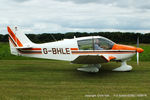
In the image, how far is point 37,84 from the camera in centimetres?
698

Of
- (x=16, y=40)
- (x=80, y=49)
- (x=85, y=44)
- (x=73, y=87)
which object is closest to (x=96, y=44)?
(x=85, y=44)

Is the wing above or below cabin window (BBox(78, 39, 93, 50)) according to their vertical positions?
below

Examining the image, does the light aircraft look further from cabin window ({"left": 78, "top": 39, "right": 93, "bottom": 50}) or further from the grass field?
A: the grass field

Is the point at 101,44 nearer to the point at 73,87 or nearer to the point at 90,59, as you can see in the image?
the point at 90,59

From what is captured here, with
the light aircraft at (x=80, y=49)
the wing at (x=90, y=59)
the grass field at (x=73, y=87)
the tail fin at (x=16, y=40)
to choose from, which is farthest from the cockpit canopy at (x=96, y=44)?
the tail fin at (x=16, y=40)

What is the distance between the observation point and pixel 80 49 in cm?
907

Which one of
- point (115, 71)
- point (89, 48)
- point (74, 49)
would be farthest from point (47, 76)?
point (115, 71)

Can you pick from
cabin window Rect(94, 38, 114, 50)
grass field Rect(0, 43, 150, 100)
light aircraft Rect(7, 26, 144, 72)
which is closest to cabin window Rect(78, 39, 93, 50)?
light aircraft Rect(7, 26, 144, 72)

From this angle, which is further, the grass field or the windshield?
the windshield

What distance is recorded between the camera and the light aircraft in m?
8.88

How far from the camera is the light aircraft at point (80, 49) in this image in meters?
8.88

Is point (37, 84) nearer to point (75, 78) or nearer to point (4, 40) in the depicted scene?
point (75, 78)

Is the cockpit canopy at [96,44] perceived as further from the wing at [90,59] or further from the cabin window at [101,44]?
the wing at [90,59]

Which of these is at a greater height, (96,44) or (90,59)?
(96,44)
